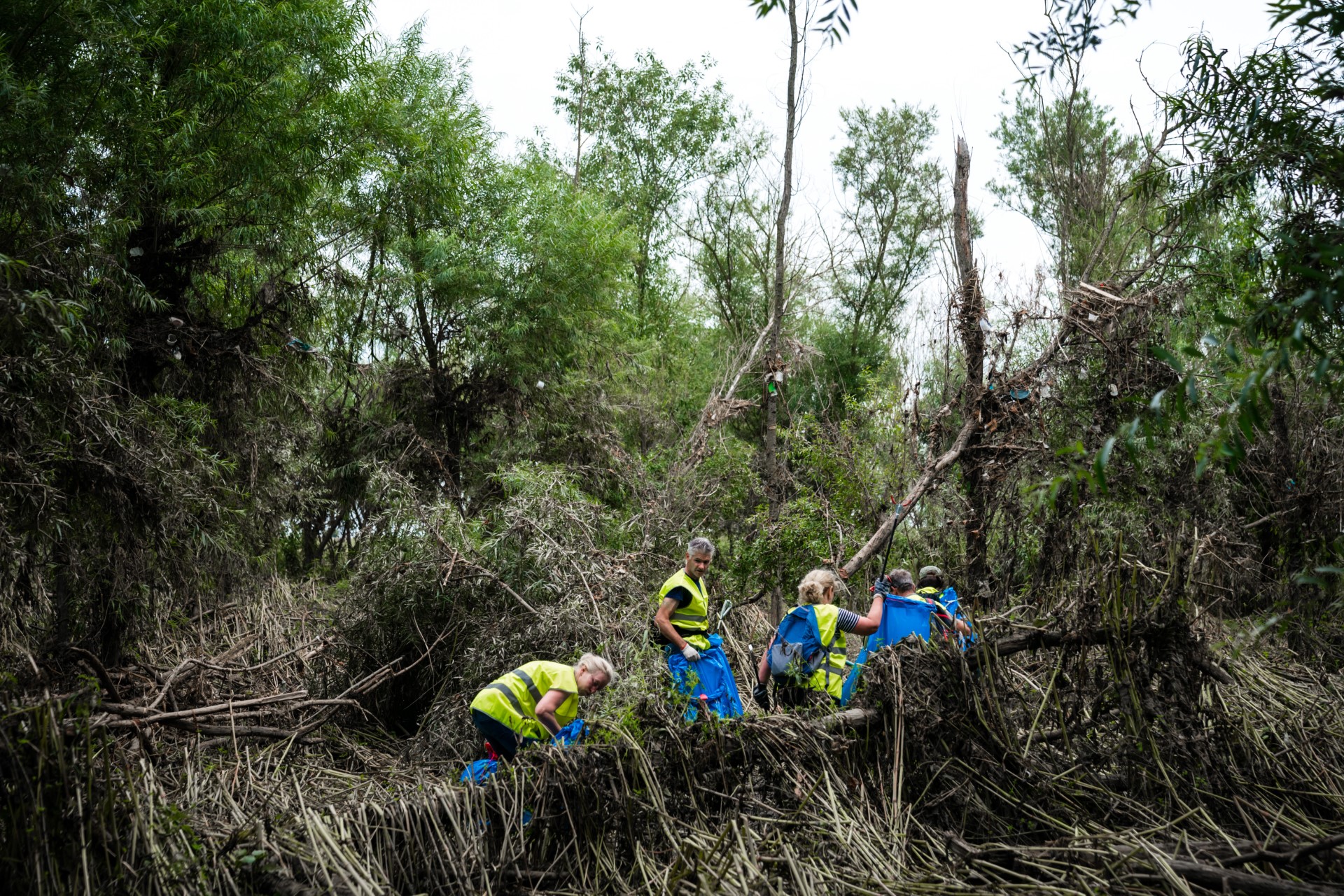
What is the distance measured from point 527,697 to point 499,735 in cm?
24

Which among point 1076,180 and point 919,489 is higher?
point 1076,180

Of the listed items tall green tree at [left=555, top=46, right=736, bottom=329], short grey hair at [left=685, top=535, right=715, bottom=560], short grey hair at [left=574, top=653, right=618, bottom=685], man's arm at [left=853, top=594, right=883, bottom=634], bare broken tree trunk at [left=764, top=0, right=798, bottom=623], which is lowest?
man's arm at [left=853, top=594, right=883, bottom=634]

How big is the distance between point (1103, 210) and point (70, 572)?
43.3 ft

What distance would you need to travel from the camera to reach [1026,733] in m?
4.27

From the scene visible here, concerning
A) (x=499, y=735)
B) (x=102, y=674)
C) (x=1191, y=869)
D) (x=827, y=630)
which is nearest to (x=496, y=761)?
(x=499, y=735)

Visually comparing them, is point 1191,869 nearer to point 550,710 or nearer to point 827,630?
point 827,630

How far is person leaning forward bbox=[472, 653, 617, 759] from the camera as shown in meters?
4.70

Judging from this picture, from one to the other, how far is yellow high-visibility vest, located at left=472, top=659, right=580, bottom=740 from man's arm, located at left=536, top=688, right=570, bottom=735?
4 cm

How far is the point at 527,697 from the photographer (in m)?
4.80

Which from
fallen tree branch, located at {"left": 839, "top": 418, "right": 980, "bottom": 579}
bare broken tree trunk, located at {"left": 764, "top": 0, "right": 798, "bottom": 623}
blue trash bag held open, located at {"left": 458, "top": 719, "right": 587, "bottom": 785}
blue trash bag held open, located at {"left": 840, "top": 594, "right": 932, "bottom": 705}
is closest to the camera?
blue trash bag held open, located at {"left": 458, "top": 719, "right": 587, "bottom": 785}

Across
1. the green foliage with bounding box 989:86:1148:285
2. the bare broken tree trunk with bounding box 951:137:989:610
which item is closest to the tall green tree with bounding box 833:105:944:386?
the green foliage with bounding box 989:86:1148:285

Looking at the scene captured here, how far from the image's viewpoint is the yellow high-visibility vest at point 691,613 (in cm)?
565

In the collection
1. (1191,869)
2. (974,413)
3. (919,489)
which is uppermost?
(974,413)

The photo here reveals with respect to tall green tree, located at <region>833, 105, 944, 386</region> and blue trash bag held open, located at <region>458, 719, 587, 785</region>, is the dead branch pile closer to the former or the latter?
blue trash bag held open, located at <region>458, 719, 587, 785</region>
